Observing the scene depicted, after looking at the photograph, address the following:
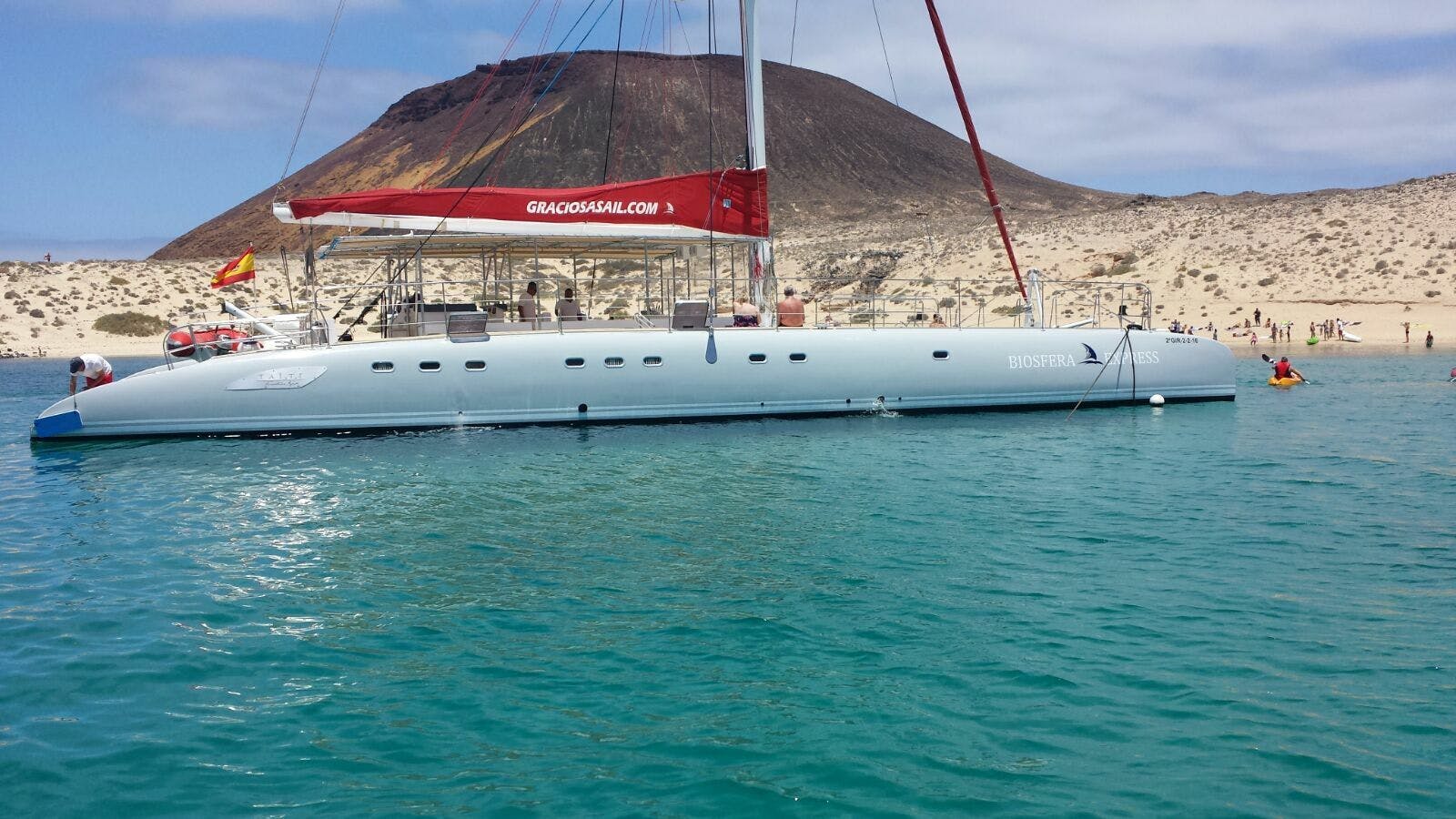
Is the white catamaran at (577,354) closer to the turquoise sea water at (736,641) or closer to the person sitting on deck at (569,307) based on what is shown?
the person sitting on deck at (569,307)

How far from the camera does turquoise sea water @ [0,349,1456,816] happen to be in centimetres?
529

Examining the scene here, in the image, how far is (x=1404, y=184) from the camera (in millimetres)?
63719

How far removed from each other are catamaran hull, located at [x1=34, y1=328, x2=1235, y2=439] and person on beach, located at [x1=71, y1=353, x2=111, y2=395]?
60 centimetres

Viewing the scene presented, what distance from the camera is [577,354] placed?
17.8 meters

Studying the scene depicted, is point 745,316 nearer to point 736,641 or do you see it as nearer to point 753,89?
point 753,89

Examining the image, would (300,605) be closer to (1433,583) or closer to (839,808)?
(839,808)

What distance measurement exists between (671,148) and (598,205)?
104932mm

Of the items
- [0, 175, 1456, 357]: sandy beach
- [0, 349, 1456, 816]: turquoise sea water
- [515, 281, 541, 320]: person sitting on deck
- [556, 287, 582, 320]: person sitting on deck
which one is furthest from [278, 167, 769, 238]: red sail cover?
[0, 175, 1456, 357]: sandy beach

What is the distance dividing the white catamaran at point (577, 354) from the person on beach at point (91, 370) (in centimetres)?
74

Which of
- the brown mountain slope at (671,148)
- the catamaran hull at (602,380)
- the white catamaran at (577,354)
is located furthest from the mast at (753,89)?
the brown mountain slope at (671,148)

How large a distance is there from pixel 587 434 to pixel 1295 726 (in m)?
13.2

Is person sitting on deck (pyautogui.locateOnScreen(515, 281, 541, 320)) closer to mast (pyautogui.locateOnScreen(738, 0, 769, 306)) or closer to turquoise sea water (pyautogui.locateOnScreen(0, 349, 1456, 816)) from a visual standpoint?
mast (pyautogui.locateOnScreen(738, 0, 769, 306))

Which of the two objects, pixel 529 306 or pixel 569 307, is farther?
pixel 529 306

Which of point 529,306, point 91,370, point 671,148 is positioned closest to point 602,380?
point 529,306
